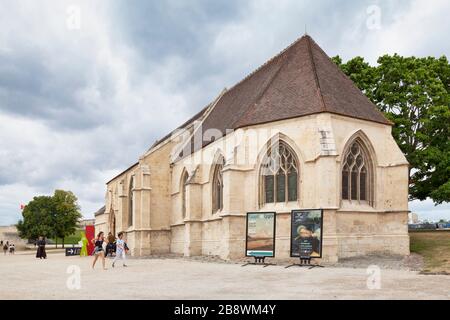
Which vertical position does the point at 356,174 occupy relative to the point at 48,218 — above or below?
above

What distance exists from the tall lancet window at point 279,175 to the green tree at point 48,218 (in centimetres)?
4777

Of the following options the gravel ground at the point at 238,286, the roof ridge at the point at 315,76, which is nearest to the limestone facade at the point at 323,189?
the roof ridge at the point at 315,76

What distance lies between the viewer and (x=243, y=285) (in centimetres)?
1248

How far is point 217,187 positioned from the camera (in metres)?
27.1

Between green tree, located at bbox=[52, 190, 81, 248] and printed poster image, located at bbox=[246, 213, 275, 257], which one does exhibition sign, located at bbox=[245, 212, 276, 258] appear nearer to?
printed poster image, located at bbox=[246, 213, 275, 257]

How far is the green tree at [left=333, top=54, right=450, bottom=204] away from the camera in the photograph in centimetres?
2703

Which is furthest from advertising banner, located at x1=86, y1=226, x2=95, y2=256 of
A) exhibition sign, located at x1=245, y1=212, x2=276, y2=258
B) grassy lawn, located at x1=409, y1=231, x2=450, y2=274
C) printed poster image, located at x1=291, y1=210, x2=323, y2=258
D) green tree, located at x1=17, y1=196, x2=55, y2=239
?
green tree, located at x1=17, y1=196, x2=55, y2=239

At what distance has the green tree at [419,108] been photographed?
2703 cm

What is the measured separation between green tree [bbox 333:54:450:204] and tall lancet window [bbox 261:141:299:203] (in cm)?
901

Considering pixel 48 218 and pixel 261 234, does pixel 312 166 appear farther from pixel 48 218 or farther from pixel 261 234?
pixel 48 218

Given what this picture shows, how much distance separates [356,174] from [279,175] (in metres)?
3.75

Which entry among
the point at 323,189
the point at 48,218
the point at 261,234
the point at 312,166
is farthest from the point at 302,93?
the point at 48,218

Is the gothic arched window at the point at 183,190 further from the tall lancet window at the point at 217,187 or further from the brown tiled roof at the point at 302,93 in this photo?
the tall lancet window at the point at 217,187
